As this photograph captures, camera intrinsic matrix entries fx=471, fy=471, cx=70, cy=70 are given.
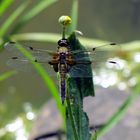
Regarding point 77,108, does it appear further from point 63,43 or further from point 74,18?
point 74,18

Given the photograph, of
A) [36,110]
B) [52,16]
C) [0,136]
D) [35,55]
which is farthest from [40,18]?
[35,55]

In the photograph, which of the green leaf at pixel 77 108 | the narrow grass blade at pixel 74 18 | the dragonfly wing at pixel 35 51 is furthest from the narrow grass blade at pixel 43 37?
the green leaf at pixel 77 108

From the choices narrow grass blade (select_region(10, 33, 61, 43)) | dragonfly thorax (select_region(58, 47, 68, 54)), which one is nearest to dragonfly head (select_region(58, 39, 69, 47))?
dragonfly thorax (select_region(58, 47, 68, 54))

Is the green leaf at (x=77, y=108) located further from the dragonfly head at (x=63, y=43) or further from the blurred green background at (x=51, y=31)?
the blurred green background at (x=51, y=31)

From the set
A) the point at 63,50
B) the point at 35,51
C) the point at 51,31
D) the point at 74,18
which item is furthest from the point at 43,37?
the point at 63,50

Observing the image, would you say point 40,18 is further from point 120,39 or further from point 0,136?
point 0,136
